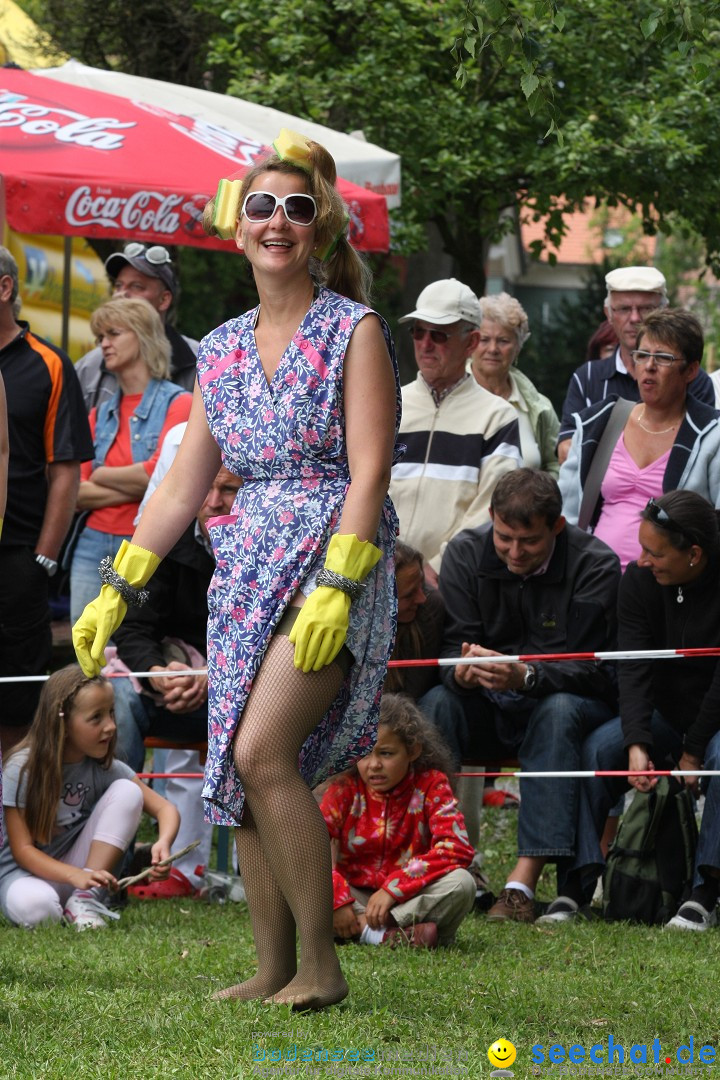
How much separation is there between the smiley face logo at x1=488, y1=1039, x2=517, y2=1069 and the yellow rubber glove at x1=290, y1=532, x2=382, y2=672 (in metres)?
0.92

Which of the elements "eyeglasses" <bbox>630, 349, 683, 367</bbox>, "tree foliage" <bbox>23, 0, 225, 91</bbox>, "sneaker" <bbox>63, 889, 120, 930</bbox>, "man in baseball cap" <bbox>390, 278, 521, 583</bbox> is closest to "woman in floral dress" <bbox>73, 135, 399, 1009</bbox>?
"sneaker" <bbox>63, 889, 120, 930</bbox>

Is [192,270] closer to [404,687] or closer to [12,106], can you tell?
[12,106]

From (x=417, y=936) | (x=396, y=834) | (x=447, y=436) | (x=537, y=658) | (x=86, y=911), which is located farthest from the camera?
(x=447, y=436)

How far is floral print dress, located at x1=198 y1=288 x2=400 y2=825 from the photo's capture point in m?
3.84

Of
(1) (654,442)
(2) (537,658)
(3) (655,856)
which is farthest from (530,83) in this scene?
(3) (655,856)

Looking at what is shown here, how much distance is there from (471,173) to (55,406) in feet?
24.0

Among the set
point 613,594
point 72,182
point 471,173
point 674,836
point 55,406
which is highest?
point 471,173

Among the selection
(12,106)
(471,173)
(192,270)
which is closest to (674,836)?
(12,106)

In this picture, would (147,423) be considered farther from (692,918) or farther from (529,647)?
(692,918)

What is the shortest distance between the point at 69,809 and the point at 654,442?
2744 mm

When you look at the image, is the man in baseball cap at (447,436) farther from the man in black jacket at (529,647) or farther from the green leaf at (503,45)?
the green leaf at (503,45)

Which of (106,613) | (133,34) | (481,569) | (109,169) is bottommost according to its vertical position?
(481,569)

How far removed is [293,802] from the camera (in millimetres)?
3754

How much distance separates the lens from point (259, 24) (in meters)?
13.5
